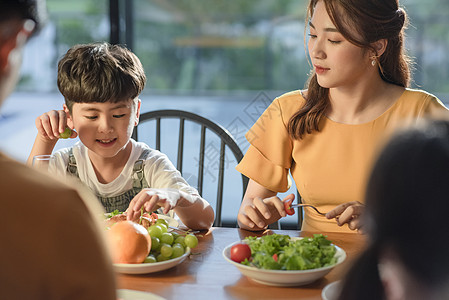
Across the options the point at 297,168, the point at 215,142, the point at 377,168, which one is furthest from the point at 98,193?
the point at 377,168

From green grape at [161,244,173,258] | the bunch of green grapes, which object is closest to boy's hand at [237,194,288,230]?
the bunch of green grapes

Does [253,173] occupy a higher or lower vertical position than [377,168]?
lower

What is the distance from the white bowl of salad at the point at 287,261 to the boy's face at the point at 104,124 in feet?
2.06

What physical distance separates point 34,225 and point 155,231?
77 cm

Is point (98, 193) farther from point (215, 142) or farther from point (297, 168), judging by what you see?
point (215, 142)

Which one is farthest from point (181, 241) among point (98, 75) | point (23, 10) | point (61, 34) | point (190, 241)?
point (61, 34)

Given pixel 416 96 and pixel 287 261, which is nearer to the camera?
pixel 287 261

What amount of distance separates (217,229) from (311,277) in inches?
19.4

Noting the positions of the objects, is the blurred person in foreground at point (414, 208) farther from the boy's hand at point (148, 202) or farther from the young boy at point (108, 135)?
the young boy at point (108, 135)

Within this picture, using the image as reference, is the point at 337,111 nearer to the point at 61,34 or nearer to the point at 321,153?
the point at 321,153

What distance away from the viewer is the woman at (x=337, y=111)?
1585mm

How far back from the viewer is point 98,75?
64.9 inches

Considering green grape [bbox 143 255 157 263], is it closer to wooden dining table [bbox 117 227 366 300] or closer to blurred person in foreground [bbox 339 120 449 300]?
wooden dining table [bbox 117 227 366 300]

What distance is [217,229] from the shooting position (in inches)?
60.1
